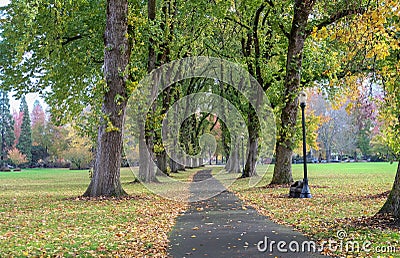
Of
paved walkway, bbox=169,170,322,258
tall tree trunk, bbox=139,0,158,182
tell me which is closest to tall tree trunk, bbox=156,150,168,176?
tall tree trunk, bbox=139,0,158,182

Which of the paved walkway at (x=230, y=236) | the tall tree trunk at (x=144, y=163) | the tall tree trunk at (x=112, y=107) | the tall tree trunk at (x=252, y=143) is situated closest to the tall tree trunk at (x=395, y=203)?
the paved walkway at (x=230, y=236)

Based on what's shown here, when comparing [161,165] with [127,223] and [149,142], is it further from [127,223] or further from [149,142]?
[127,223]

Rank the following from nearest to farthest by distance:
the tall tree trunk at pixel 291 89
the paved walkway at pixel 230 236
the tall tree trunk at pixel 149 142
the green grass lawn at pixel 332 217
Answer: the paved walkway at pixel 230 236 → the green grass lawn at pixel 332 217 → the tall tree trunk at pixel 291 89 → the tall tree trunk at pixel 149 142

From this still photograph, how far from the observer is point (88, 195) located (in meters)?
16.4

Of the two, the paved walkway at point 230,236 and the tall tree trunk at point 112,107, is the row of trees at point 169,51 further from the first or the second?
the paved walkway at point 230,236

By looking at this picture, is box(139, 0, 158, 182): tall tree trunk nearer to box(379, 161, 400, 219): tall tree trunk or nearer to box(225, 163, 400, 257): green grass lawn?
box(225, 163, 400, 257): green grass lawn

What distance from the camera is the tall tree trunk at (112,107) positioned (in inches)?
637

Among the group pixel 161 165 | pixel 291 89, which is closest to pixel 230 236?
pixel 291 89

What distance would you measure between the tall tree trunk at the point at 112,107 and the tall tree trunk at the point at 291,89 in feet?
21.9

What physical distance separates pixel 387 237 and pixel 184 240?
3440mm

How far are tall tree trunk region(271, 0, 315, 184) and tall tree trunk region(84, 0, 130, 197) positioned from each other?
666cm

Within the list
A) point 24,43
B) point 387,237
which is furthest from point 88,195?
point 387,237

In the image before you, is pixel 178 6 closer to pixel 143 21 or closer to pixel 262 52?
pixel 262 52

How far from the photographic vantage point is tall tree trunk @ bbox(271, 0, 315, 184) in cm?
1914
